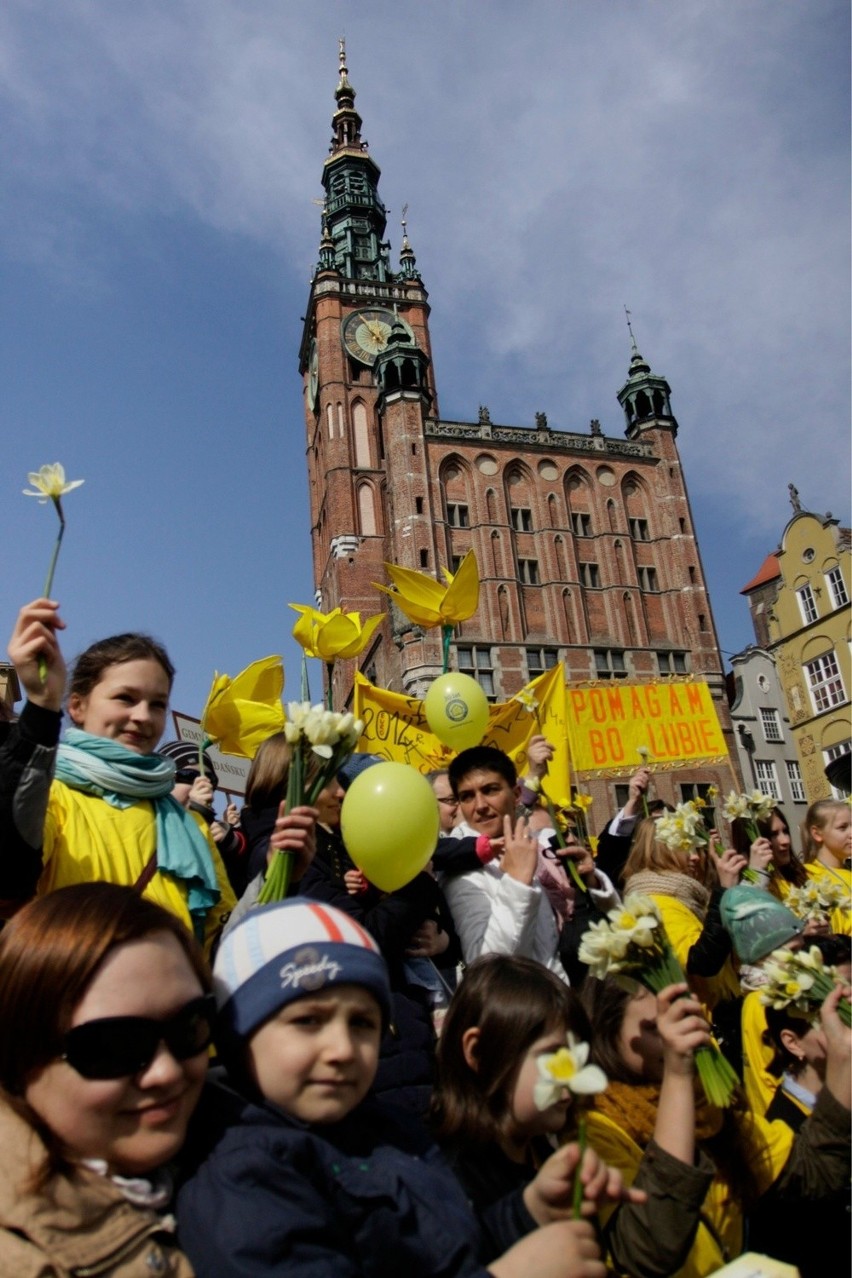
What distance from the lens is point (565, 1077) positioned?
133 centimetres

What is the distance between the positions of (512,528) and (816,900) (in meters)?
34.2

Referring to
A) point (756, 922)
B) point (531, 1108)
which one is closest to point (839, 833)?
point (756, 922)

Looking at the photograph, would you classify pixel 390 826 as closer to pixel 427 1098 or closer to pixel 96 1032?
pixel 427 1098

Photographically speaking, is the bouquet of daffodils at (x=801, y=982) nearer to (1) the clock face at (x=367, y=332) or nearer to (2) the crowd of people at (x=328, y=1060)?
(2) the crowd of people at (x=328, y=1060)

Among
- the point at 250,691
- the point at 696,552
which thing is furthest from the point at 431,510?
the point at 250,691

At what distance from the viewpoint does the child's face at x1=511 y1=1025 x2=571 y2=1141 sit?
187 centimetres

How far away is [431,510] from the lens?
35.3 metres

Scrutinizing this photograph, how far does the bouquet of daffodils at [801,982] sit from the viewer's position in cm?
216

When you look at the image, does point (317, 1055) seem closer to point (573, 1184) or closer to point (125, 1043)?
point (125, 1043)

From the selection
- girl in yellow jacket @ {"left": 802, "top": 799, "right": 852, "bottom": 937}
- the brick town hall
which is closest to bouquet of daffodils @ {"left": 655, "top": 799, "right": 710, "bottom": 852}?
girl in yellow jacket @ {"left": 802, "top": 799, "right": 852, "bottom": 937}

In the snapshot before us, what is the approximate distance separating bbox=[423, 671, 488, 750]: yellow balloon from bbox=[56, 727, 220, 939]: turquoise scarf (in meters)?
2.44

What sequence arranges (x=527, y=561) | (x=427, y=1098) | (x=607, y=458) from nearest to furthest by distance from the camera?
(x=427, y=1098) < (x=527, y=561) < (x=607, y=458)

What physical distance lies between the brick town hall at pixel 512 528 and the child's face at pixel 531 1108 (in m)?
28.9

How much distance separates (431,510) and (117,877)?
110 feet
